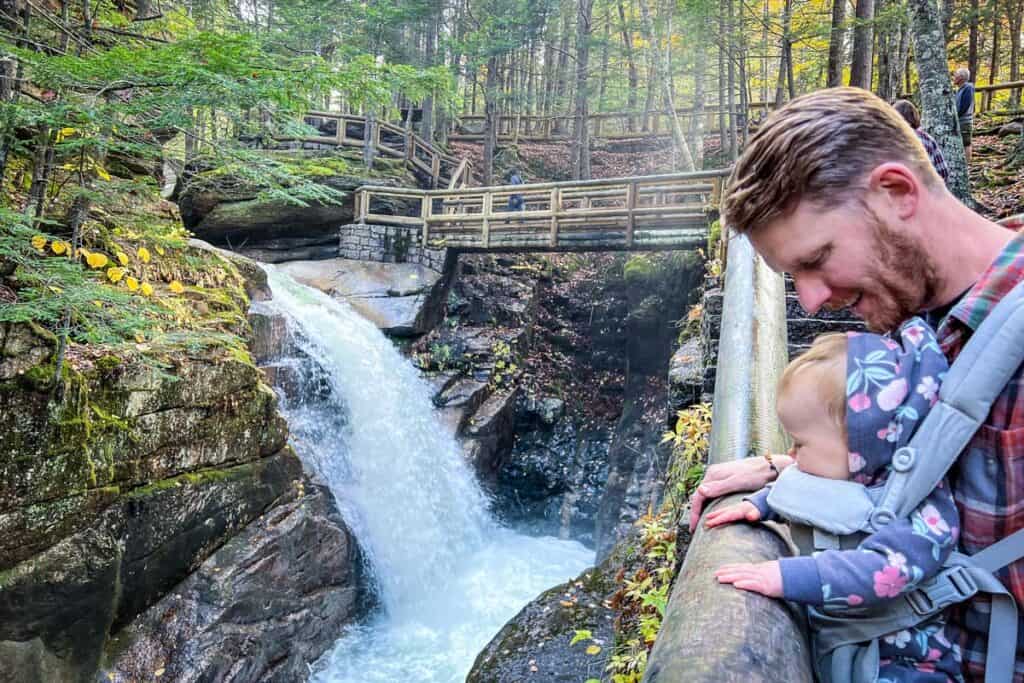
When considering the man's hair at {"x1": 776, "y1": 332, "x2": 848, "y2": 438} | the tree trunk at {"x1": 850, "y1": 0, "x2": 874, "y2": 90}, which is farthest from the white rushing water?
the tree trunk at {"x1": 850, "y1": 0, "x2": 874, "y2": 90}

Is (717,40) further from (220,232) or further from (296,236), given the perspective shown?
(220,232)

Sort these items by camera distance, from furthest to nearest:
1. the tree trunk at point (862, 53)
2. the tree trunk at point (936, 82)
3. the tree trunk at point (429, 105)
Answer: the tree trunk at point (429, 105) → the tree trunk at point (862, 53) → the tree trunk at point (936, 82)

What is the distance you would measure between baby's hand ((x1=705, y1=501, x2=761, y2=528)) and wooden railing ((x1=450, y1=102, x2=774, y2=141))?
984 inches

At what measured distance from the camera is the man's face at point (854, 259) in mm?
1079

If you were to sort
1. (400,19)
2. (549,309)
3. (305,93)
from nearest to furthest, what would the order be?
(305,93) < (549,309) < (400,19)

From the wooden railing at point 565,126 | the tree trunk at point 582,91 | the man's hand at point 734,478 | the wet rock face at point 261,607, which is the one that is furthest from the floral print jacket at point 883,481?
the wooden railing at point 565,126

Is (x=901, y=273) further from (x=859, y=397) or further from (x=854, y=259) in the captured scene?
(x=859, y=397)

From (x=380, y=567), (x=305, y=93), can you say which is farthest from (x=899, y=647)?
(x=380, y=567)

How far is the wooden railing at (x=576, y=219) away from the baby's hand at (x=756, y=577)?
8770 mm

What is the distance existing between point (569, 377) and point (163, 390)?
8.81m

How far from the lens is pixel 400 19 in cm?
1903

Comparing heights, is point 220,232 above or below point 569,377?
above

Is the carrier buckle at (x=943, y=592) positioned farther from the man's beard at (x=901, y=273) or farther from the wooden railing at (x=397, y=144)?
the wooden railing at (x=397, y=144)

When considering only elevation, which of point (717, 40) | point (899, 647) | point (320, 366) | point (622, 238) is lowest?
point (320, 366)
